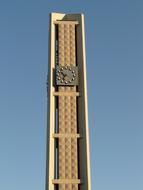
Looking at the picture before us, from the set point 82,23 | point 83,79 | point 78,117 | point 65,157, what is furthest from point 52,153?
point 82,23

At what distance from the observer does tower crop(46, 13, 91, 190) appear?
2537 inches

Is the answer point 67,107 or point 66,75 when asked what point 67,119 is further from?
point 66,75

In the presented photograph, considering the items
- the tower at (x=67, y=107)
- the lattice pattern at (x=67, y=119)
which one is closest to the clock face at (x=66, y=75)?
the tower at (x=67, y=107)

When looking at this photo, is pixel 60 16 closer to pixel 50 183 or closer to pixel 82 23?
pixel 82 23

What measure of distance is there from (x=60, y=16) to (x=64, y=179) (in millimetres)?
26941

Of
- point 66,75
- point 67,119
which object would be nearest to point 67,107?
point 67,119

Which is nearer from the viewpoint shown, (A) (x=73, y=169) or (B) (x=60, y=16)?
(A) (x=73, y=169)

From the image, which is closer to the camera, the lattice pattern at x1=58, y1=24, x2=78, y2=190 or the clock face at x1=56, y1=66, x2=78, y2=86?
the lattice pattern at x1=58, y1=24, x2=78, y2=190

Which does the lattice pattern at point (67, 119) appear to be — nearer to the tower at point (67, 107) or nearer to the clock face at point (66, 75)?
the tower at point (67, 107)

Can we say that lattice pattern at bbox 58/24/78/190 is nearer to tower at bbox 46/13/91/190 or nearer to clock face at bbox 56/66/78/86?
tower at bbox 46/13/91/190

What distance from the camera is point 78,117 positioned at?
225 ft

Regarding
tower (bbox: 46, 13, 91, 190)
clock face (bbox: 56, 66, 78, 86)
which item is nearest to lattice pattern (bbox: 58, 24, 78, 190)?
tower (bbox: 46, 13, 91, 190)

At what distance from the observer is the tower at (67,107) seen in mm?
64438

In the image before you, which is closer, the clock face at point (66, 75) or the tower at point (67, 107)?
the tower at point (67, 107)
